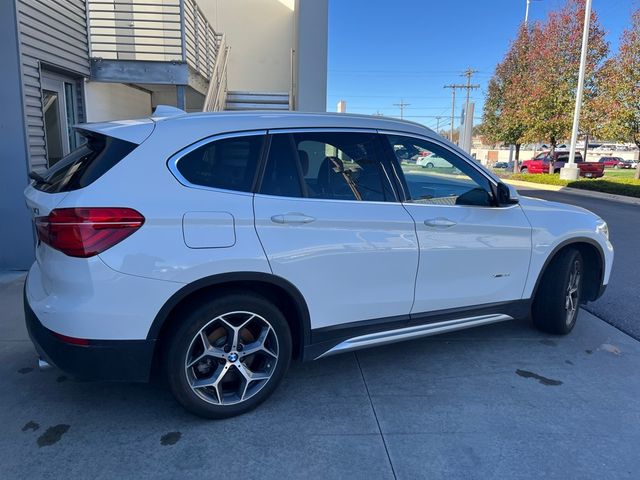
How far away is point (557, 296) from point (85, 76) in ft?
23.2

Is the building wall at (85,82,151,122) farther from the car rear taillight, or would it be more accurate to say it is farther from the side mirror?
the side mirror

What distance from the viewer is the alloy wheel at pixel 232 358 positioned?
2.84 m

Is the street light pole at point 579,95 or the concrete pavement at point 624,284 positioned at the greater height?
the street light pole at point 579,95

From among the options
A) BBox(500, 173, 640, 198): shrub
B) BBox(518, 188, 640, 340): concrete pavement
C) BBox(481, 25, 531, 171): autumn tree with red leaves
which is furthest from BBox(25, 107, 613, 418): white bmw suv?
BBox(481, 25, 531, 171): autumn tree with red leaves

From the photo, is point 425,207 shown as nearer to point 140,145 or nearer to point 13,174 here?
point 140,145

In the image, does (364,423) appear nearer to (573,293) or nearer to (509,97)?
(573,293)

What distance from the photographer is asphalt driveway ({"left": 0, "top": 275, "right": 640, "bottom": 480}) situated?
101 inches

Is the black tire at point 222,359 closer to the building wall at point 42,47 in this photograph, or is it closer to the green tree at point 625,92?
the building wall at point 42,47

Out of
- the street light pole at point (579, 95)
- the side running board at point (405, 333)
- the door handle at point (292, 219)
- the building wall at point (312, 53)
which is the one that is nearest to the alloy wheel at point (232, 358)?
the side running board at point (405, 333)

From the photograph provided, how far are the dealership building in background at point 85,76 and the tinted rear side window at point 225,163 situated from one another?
12.8ft

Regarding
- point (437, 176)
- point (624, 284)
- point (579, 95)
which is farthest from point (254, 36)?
point (579, 95)

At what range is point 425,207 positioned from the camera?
338 centimetres

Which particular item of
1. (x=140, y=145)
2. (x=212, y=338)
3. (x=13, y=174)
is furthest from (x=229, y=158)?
(x=13, y=174)

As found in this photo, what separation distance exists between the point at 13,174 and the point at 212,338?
4.19 m
